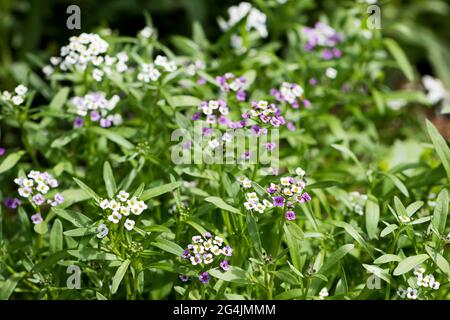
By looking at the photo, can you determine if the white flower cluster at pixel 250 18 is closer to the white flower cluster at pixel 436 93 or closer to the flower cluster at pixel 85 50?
the flower cluster at pixel 85 50

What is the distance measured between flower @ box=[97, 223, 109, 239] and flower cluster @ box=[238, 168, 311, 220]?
59 centimetres

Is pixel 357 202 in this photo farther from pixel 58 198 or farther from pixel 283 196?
pixel 58 198

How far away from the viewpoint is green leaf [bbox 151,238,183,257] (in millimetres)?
2771

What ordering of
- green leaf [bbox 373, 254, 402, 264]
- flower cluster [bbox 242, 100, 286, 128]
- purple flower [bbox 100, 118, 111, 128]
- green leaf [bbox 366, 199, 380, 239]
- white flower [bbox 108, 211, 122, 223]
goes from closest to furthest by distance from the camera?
1. white flower [bbox 108, 211, 122, 223]
2. green leaf [bbox 373, 254, 402, 264]
3. flower cluster [bbox 242, 100, 286, 128]
4. green leaf [bbox 366, 199, 380, 239]
5. purple flower [bbox 100, 118, 111, 128]

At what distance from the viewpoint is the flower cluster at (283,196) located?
2697 mm

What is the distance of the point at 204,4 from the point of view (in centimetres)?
564

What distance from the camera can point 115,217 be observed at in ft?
8.75

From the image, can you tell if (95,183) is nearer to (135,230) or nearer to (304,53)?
(135,230)

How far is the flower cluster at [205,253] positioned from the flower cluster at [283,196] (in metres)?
0.20

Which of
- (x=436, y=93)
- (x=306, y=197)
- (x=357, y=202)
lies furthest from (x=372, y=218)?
(x=436, y=93)

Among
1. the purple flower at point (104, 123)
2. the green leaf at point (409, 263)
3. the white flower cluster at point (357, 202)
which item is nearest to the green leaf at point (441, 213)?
the green leaf at point (409, 263)

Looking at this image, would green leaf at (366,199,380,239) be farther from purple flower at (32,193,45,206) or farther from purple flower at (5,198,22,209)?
purple flower at (5,198,22,209)

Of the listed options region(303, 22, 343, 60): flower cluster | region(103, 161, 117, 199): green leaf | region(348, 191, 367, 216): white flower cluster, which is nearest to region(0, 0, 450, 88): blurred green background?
region(303, 22, 343, 60): flower cluster
